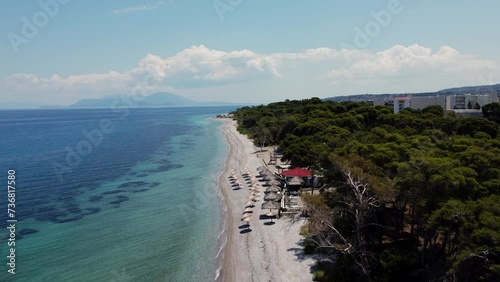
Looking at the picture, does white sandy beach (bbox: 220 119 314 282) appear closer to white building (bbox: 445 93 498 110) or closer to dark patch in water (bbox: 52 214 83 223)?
dark patch in water (bbox: 52 214 83 223)

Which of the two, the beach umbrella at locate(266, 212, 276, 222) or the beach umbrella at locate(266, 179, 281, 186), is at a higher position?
the beach umbrella at locate(266, 179, 281, 186)

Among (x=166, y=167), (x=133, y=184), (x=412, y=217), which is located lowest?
(x=133, y=184)

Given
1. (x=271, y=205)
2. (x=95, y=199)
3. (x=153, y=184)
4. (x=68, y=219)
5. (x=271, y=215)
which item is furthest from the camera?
(x=153, y=184)

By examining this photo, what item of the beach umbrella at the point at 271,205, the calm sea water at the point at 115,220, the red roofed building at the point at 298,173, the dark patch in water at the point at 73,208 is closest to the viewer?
the calm sea water at the point at 115,220

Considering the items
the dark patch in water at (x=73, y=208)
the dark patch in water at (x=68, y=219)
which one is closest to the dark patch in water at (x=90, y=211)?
the dark patch in water at (x=73, y=208)

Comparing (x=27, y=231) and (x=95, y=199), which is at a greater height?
(x=95, y=199)

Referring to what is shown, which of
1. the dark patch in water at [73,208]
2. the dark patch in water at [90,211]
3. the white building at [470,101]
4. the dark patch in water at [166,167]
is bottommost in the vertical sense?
the dark patch in water at [90,211]

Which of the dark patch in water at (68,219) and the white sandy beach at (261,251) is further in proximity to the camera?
the dark patch in water at (68,219)

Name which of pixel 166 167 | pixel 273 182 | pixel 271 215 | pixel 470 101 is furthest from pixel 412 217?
pixel 470 101

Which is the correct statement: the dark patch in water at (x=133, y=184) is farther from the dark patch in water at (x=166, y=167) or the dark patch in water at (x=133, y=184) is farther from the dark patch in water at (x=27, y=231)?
the dark patch in water at (x=27, y=231)

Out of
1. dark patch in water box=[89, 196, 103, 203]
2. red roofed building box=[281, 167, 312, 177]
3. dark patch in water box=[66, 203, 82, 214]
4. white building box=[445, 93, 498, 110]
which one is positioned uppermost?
white building box=[445, 93, 498, 110]

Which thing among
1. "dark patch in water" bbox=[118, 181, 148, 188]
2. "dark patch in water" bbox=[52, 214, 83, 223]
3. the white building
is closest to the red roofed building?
"dark patch in water" bbox=[118, 181, 148, 188]

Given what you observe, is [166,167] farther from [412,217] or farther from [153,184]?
[412,217]

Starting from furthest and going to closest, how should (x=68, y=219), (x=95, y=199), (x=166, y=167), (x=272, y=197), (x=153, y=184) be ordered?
(x=166, y=167), (x=153, y=184), (x=95, y=199), (x=68, y=219), (x=272, y=197)
